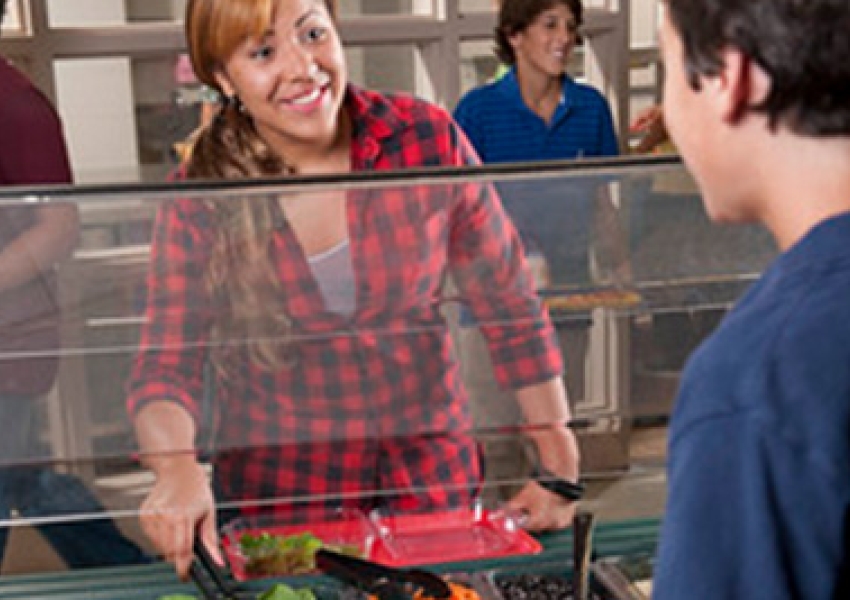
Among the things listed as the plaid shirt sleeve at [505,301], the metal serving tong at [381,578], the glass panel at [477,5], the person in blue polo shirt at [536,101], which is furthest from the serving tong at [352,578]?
the glass panel at [477,5]

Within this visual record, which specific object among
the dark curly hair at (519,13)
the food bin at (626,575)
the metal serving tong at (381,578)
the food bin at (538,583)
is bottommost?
the food bin at (538,583)

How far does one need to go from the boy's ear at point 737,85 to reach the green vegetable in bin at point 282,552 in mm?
900

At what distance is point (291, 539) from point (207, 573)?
117mm

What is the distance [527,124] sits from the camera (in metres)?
3.45

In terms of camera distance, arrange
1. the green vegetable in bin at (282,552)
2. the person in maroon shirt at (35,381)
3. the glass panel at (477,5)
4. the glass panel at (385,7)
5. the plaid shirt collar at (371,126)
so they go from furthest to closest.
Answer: the glass panel at (477,5) → the glass panel at (385,7) → the plaid shirt collar at (371,126) → the green vegetable in bin at (282,552) → the person in maroon shirt at (35,381)

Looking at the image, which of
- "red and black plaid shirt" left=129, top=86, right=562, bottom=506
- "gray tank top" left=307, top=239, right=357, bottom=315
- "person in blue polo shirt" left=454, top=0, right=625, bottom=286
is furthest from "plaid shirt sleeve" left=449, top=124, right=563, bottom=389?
"person in blue polo shirt" left=454, top=0, right=625, bottom=286

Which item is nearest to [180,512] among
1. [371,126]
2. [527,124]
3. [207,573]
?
[207,573]

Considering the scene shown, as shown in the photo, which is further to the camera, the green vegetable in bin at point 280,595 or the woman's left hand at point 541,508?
the woman's left hand at point 541,508

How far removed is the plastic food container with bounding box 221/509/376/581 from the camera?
1.52 metres

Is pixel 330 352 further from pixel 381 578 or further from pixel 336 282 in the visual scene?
pixel 381 578

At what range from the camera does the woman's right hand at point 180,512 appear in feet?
4.70

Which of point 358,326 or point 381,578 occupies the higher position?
point 358,326

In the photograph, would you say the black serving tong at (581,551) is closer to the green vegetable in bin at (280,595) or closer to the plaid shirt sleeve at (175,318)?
the green vegetable in bin at (280,595)

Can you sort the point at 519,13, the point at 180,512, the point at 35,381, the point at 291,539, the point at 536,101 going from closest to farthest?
the point at 35,381 < the point at 180,512 < the point at 291,539 < the point at 519,13 < the point at 536,101
